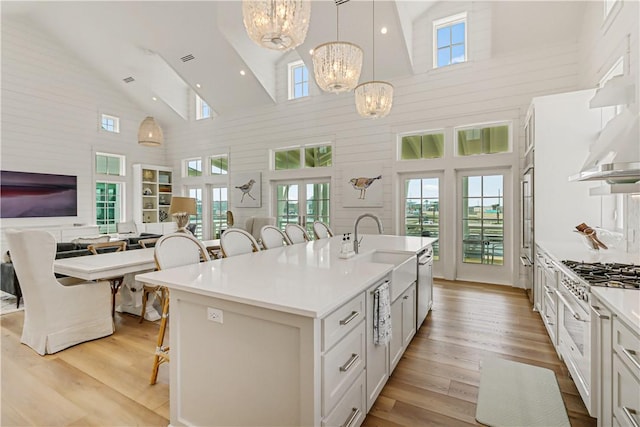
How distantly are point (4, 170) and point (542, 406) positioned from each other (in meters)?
8.98

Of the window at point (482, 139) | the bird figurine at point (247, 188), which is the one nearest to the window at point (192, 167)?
the bird figurine at point (247, 188)

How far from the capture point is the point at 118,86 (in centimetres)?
795

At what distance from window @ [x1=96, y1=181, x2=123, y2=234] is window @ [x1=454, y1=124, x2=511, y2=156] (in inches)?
317

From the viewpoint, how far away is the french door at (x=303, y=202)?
6.71 metres

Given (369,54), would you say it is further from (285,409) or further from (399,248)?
(285,409)

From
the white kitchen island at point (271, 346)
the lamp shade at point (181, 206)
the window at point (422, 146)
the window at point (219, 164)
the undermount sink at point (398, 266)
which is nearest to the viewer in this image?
the white kitchen island at point (271, 346)

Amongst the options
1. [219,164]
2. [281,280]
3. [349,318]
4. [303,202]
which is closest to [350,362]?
[349,318]

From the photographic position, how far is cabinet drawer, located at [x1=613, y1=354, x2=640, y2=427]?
1280 millimetres

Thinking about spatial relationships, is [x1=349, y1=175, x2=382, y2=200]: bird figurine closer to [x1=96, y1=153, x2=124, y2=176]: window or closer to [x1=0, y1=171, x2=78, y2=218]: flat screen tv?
[x1=96, y1=153, x2=124, y2=176]: window

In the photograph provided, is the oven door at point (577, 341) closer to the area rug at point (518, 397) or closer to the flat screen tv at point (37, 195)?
the area rug at point (518, 397)

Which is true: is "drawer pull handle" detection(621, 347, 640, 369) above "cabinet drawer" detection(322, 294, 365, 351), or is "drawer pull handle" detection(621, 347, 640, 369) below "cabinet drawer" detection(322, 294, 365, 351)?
below

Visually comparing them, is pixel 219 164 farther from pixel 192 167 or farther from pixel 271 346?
pixel 271 346

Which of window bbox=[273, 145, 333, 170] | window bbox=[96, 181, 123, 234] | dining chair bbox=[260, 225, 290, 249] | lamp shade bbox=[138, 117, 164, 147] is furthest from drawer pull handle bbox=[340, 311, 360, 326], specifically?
window bbox=[96, 181, 123, 234]

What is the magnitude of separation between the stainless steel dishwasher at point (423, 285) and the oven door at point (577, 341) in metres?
1.09
